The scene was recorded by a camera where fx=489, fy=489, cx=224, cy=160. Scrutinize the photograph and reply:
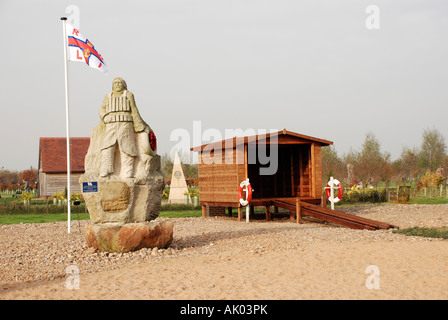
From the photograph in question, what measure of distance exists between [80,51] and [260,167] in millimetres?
9423

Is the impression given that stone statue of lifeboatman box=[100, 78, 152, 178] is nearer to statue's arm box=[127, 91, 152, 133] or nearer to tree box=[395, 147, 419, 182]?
statue's arm box=[127, 91, 152, 133]

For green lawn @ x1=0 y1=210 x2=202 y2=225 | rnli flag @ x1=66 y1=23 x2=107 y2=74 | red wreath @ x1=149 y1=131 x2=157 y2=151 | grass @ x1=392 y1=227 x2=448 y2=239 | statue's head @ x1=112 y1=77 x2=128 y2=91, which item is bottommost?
green lawn @ x1=0 y1=210 x2=202 y2=225

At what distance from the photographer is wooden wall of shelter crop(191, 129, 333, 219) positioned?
16.8 m

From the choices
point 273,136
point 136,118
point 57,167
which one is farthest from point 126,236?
point 57,167

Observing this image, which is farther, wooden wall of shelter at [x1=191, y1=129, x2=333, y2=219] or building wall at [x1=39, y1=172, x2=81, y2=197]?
building wall at [x1=39, y1=172, x2=81, y2=197]

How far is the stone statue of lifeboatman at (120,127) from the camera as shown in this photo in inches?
381

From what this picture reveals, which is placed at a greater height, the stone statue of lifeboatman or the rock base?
the stone statue of lifeboatman

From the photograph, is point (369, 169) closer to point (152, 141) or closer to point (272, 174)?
point (272, 174)

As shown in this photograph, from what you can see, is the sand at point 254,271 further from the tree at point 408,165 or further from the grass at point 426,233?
the tree at point 408,165

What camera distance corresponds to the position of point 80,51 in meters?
13.9

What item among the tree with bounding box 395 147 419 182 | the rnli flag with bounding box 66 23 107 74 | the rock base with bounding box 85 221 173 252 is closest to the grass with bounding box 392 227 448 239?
the rock base with bounding box 85 221 173 252

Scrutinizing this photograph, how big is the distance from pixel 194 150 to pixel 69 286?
12838mm

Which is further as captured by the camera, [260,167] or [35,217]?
[35,217]

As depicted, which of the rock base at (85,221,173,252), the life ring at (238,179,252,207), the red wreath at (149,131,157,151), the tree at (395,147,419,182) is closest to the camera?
the rock base at (85,221,173,252)
